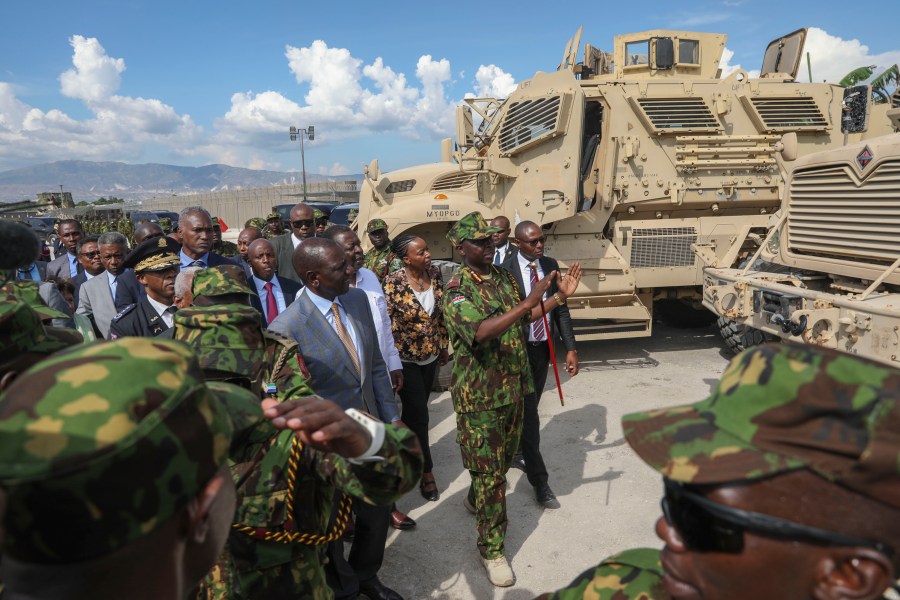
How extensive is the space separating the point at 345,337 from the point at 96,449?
77.9 inches

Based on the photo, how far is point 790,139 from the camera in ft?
17.5

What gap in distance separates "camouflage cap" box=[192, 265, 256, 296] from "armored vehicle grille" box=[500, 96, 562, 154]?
16.1 feet

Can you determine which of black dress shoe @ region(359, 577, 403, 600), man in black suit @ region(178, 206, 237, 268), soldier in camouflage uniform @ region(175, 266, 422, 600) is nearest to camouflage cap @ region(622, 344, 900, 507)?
soldier in camouflage uniform @ region(175, 266, 422, 600)

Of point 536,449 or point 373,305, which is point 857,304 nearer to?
point 536,449

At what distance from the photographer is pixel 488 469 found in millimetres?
3127

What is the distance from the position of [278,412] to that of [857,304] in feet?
12.9

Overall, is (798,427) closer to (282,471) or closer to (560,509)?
(282,471)

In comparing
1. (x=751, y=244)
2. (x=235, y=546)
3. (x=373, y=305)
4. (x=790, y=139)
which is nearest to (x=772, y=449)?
(x=235, y=546)

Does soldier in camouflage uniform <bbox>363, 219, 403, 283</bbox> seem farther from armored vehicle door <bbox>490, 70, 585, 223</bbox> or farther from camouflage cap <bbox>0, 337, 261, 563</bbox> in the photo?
camouflage cap <bbox>0, 337, 261, 563</bbox>

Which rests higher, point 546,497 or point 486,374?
point 486,374

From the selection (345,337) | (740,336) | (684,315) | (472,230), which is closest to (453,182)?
(684,315)

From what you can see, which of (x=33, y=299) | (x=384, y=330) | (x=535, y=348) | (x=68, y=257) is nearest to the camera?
(x=33, y=299)

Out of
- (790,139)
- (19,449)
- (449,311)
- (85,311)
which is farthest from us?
(790,139)

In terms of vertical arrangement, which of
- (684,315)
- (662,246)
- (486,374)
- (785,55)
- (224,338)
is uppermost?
(785,55)
